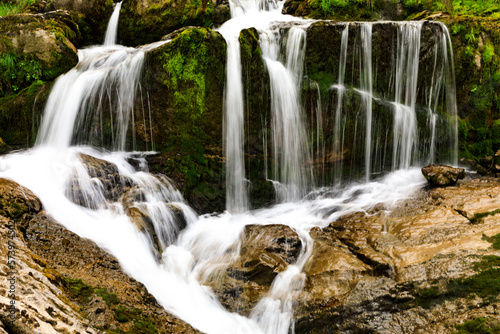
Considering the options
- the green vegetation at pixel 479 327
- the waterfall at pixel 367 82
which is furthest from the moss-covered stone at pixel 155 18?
the green vegetation at pixel 479 327

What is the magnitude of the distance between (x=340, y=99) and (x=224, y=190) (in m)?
3.63

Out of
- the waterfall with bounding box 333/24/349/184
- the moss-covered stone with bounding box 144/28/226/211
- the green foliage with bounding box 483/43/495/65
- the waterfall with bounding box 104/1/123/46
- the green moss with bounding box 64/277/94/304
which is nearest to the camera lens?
the green moss with bounding box 64/277/94/304

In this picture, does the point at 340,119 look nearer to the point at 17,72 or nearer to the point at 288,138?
the point at 288,138

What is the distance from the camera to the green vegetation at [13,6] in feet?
37.5

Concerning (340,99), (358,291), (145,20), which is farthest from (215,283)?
(145,20)

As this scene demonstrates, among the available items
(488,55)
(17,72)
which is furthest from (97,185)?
(488,55)

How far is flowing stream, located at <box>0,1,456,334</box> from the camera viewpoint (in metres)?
4.95

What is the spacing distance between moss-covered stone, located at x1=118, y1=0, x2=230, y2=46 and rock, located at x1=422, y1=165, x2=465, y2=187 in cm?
781

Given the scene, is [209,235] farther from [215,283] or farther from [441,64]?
[441,64]

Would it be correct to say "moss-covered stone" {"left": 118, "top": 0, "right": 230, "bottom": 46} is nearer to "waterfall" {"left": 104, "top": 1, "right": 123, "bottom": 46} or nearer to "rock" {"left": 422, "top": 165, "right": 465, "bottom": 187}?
"waterfall" {"left": 104, "top": 1, "right": 123, "bottom": 46}

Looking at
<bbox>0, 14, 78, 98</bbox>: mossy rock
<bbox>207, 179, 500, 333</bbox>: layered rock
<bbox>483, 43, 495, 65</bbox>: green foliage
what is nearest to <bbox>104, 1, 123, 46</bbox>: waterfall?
<bbox>0, 14, 78, 98</bbox>: mossy rock

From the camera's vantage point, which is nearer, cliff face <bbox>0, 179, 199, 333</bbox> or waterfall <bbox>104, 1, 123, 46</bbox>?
cliff face <bbox>0, 179, 199, 333</bbox>

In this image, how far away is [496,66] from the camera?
904 cm

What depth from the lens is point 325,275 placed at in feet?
16.2
